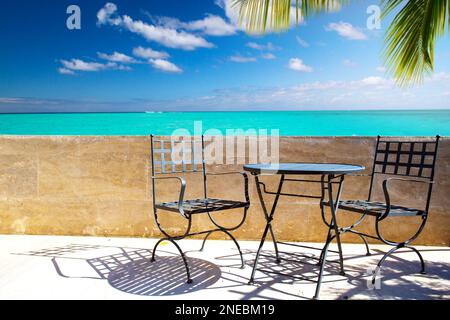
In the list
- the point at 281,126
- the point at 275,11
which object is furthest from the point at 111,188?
the point at 281,126

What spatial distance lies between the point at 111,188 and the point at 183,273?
1.35 meters

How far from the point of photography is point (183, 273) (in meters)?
2.62

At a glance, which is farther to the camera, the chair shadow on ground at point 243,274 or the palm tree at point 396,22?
the palm tree at point 396,22

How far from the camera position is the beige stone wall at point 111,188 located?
11.2 feet

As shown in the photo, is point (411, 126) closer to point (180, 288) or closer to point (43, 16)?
point (43, 16)

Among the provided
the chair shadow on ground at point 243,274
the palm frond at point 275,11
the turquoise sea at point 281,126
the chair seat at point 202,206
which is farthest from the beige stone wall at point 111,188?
the turquoise sea at point 281,126

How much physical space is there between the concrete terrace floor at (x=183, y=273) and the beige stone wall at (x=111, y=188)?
0.20m

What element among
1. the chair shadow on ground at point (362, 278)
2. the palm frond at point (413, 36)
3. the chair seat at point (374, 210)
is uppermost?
the palm frond at point (413, 36)

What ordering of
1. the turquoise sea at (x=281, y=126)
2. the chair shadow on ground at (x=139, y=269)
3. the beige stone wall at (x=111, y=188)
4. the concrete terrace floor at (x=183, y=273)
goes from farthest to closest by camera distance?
the turquoise sea at (x=281, y=126)
the beige stone wall at (x=111, y=188)
the chair shadow on ground at (x=139, y=269)
the concrete terrace floor at (x=183, y=273)

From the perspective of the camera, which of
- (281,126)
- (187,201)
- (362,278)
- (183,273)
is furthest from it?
(281,126)

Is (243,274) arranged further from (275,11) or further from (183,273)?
(275,11)

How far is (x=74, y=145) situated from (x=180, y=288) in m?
1.97

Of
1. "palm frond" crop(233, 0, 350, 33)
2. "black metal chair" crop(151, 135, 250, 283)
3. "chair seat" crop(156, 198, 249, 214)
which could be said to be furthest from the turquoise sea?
"chair seat" crop(156, 198, 249, 214)

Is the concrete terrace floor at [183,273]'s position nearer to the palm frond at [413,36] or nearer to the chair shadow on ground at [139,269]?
the chair shadow on ground at [139,269]
